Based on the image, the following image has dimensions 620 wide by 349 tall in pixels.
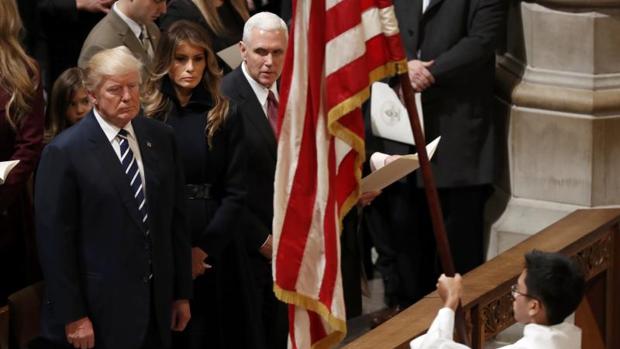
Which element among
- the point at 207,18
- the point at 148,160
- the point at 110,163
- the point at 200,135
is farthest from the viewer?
the point at 207,18

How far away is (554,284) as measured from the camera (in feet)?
21.1

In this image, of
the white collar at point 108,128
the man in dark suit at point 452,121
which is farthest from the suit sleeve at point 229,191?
the man in dark suit at point 452,121

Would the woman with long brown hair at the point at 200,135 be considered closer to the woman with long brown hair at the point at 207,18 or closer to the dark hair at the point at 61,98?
the dark hair at the point at 61,98

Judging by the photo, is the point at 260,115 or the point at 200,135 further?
the point at 260,115

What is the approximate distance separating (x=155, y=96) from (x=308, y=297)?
162cm

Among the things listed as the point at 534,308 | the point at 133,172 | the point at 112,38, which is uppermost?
the point at 112,38

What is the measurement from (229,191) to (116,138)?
32.0 inches

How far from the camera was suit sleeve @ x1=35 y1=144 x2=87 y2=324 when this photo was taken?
7176mm

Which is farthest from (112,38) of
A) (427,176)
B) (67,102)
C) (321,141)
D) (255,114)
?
(427,176)

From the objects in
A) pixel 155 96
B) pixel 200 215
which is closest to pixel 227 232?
pixel 200 215

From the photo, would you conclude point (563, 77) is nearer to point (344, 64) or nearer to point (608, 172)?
point (608, 172)

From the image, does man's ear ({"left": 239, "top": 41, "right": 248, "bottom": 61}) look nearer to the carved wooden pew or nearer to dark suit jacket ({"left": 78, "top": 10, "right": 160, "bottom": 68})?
dark suit jacket ({"left": 78, "top": 10, "right": 160, "bottom": 68})

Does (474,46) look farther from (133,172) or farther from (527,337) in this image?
(527,337)

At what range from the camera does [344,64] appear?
255 inches
